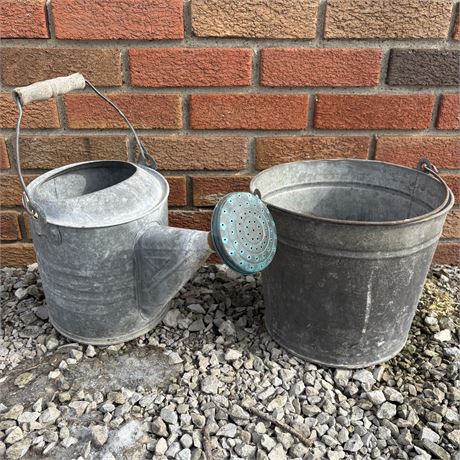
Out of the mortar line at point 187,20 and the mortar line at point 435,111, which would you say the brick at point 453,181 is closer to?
the mortar line at point 435,111

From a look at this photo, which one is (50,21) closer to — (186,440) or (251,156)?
(251,156)

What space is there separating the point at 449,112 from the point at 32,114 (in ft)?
4.16

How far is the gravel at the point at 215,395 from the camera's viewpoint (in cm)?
107

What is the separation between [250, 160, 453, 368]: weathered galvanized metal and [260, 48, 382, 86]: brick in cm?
25

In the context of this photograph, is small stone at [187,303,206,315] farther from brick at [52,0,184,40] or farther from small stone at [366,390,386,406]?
brick at [52,0,184,40]

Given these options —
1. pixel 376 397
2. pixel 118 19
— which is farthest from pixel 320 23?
pixel 376 397

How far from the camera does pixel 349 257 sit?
112 cm

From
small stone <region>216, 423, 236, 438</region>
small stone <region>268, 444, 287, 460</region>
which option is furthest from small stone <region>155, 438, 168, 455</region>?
small stone <region>268, 444, 287, 460</region>

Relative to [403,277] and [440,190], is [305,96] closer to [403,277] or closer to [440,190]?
[440,190]

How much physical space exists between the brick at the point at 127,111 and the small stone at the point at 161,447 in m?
0.89

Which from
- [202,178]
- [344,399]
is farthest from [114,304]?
[344,399]

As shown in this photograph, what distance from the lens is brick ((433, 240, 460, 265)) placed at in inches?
67.6

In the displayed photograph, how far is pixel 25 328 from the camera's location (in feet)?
4.64

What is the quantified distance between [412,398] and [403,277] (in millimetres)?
297
